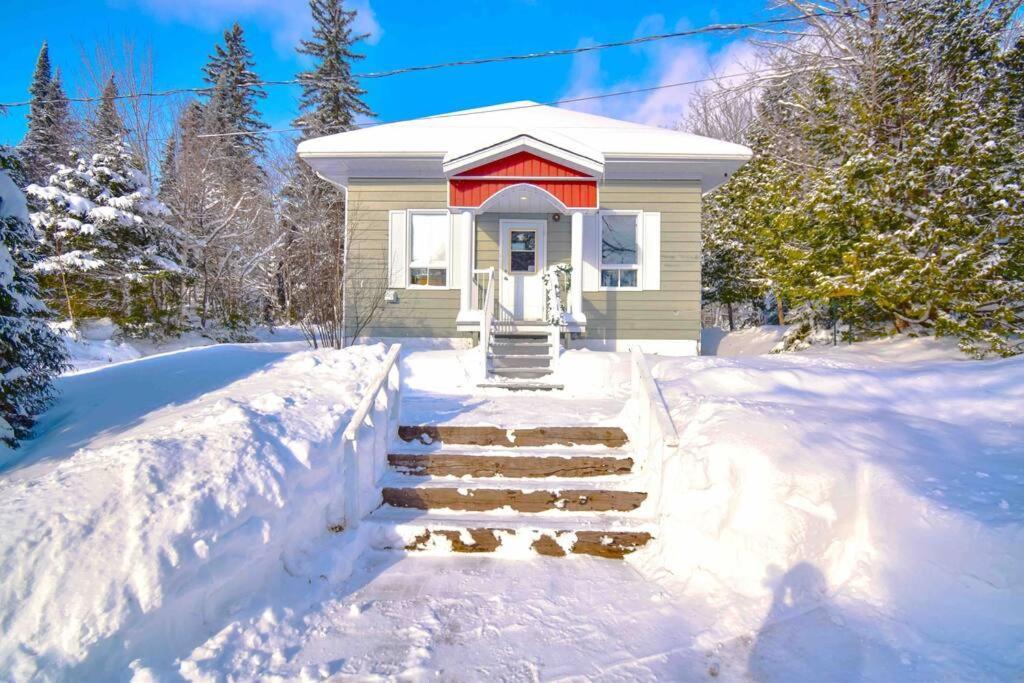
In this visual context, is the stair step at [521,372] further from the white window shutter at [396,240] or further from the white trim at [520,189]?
the white window shutter at [396,240]

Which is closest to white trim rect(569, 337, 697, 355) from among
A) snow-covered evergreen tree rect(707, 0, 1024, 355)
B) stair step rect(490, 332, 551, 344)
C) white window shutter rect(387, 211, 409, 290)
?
stair step rect(490, 332, 551, 344)

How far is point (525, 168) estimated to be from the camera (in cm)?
895

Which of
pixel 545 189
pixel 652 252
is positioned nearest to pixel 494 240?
pixel 545 189

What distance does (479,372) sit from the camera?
Answer: 25.0 ft

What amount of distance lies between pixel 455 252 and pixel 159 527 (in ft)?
26.9

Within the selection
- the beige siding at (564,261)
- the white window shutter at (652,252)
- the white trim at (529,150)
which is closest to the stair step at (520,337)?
the beige siding at (564,261)

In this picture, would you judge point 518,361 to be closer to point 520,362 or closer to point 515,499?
point 520,362

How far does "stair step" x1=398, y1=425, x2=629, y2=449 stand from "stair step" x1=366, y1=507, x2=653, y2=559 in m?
1.11

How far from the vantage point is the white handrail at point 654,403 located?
388cm

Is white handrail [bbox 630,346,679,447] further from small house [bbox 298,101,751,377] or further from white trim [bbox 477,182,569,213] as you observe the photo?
small house [bbox 298,101,751,377]

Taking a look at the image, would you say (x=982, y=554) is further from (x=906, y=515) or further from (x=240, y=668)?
(x=240, y=668)

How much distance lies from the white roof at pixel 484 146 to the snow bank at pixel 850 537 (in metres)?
6.19

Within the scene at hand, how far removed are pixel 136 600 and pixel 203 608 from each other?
35 centimetres

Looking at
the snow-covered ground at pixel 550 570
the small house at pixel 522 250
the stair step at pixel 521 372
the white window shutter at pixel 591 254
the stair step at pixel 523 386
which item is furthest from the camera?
the white window shutter at pixel 591 254
